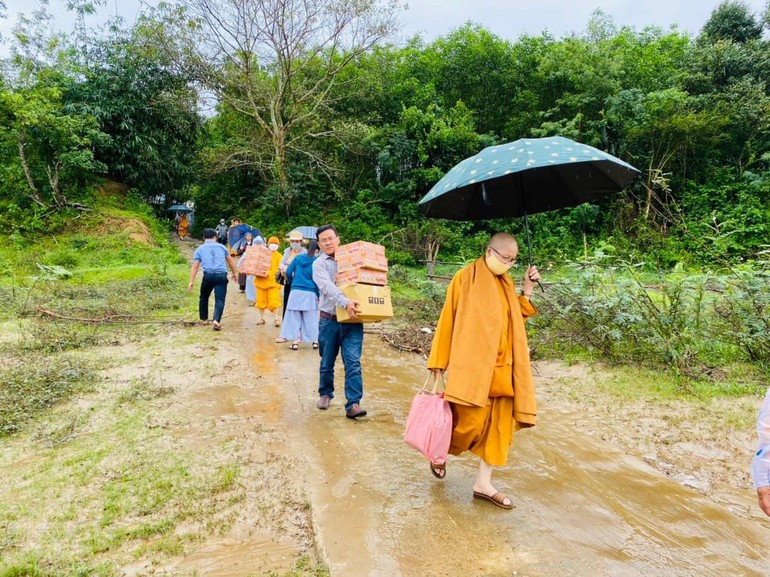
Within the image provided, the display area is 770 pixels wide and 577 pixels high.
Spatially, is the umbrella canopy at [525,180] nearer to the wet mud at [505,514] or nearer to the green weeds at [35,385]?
the wet mud at [505,514]

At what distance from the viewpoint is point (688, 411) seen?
4.73 meters

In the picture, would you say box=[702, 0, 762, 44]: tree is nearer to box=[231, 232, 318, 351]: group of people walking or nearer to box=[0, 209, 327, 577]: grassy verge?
box=[231, 232, 318, 351]: group of people walking

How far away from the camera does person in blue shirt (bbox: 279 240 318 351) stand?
288 inches

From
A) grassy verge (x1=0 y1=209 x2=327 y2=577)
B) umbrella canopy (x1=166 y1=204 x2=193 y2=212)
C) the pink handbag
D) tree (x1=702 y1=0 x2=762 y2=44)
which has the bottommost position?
grassy verge (x1=0 y1=209 x2=327 y2=577)

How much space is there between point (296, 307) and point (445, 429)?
4754 mm

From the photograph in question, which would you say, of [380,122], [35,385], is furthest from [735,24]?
[35,385]

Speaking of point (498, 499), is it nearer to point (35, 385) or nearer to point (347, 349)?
point (347, 349)

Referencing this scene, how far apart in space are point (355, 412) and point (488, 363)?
2120 mm

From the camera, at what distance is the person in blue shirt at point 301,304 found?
7.32 meters

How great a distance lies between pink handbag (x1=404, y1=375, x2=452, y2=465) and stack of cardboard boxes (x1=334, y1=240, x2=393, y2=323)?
147 centimetres

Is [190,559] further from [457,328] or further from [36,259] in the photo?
[36,259]

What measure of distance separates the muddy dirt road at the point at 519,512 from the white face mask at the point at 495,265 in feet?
4.99

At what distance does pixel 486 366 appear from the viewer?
2953mm

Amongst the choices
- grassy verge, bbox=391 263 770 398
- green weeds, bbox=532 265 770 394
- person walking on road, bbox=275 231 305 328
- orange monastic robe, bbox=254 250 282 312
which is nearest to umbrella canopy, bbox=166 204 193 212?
orange monastic robe, bbox=254 250 282 312
